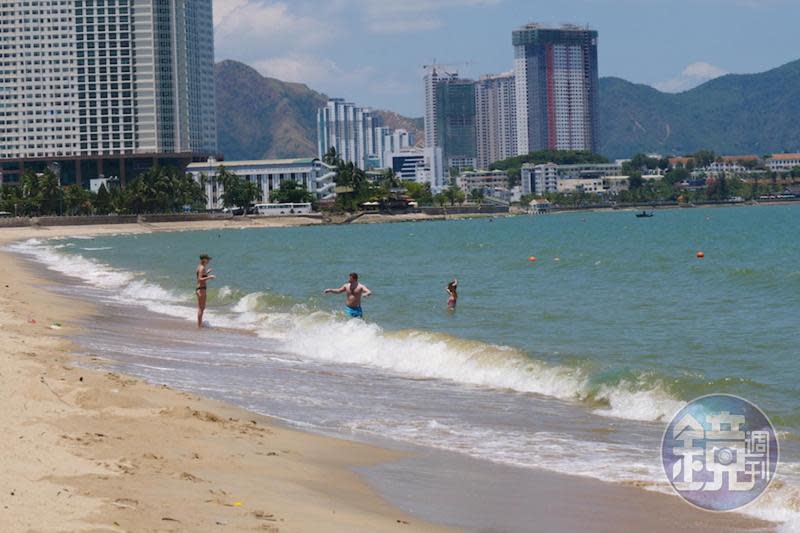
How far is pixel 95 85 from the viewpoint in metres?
188

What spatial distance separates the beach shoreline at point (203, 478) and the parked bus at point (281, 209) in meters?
160

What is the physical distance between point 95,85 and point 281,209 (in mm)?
37694

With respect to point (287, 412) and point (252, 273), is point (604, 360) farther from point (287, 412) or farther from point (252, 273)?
point (252, 273)

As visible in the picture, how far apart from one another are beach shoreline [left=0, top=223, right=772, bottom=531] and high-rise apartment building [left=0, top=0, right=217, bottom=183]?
17435cm

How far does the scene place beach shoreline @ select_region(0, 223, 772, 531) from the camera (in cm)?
877

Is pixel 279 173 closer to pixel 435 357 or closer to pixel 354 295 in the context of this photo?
pixel 354 295

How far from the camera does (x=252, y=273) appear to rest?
52.1 m

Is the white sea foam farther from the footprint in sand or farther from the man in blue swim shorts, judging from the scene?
the footprint in sand

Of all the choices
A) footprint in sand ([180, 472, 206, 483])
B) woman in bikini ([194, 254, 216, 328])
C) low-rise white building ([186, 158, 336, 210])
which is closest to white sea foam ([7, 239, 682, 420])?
woman in bikini ([194, 254, 216, 328])

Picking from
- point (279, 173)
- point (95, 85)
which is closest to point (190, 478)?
point (279, 173)

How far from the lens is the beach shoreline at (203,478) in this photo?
8.77m

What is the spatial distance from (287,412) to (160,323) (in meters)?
12.9

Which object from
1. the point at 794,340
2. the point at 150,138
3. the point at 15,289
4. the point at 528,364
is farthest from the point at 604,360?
the point at 150,138

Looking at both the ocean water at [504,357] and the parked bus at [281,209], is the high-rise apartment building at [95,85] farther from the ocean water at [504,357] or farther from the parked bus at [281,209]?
the ocean water at [504,357]
